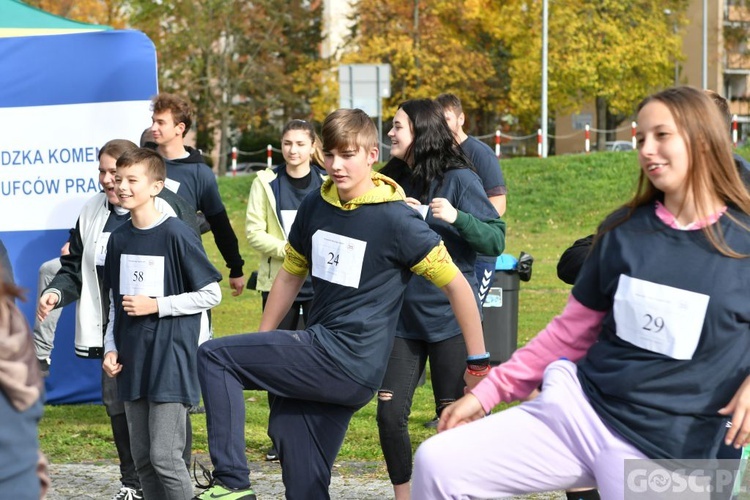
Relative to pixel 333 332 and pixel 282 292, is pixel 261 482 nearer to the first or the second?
pixel 282 292

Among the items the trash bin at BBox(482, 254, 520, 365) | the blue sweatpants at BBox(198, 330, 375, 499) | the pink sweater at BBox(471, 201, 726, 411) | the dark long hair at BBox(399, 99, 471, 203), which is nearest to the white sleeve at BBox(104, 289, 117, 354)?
the blue sweatpants at BBox(198, 330, 375, 499)

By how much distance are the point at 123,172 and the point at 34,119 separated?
401 cm

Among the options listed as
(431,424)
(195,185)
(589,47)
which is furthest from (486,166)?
(589,47)

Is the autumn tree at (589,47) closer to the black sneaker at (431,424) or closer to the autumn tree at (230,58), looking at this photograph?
the autumn tree at (230,58)

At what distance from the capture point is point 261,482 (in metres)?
6.72

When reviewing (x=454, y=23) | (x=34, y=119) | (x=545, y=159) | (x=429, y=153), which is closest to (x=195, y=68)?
(x=454, y=23)

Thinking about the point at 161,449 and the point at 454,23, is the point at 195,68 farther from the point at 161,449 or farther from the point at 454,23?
the point at 161,449

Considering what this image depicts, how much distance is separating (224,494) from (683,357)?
5.87ft

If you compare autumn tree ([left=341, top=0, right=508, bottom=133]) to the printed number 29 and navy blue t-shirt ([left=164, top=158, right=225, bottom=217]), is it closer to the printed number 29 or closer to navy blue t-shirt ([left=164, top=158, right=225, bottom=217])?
navy blue t-shirt ([left=164, top=158, right=225, bottom=217])

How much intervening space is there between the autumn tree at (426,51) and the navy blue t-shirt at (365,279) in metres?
36.0

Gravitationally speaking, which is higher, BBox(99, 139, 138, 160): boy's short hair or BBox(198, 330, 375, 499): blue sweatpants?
BBox(99, 139, 138, 160): boy's short hair

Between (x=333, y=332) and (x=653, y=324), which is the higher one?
(x=653, y=324)

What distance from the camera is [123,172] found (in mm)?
5504

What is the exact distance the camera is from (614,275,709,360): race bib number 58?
10.6ft
